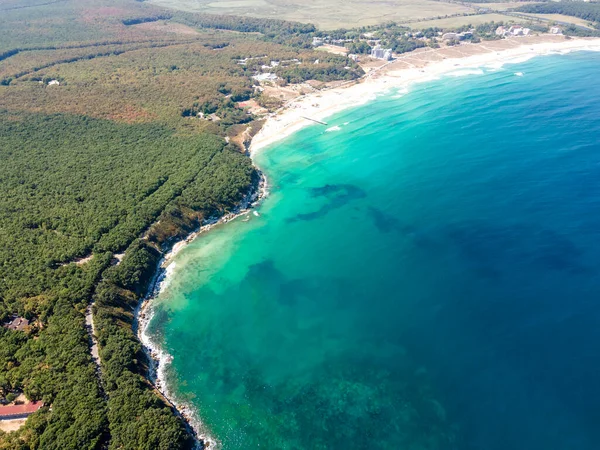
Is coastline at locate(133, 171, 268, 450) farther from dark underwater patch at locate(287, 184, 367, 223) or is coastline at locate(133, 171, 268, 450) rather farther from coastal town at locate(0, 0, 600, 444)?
dark underwater patch at locate(287, 184, 367, 223)

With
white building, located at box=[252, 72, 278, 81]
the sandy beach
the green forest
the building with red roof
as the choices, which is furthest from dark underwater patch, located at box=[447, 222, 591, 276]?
white building, located at box=[252, 72, 278, 81]

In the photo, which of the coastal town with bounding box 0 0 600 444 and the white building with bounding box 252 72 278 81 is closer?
the coastal town with bounding box 0 0 600 444

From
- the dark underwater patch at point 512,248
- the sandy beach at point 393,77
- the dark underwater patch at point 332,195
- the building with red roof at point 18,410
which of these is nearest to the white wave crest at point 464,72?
the sandy beach at point 393,77

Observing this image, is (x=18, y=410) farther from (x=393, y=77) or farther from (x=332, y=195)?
(x=393, y=77)

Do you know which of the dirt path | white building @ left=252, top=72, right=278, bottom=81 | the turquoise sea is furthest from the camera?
white building @ left=252, top=72, right=278, bottom=81

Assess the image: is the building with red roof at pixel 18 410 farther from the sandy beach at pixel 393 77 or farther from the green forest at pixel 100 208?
the sandy beach at pixel 393 77

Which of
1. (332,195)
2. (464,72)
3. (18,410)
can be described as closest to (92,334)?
(18,410)
